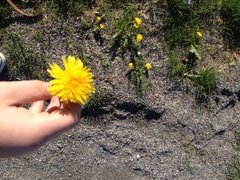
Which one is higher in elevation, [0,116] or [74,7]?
[74,7]

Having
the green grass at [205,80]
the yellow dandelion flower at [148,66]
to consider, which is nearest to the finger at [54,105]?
the yellow dandelion flower at [148,66]

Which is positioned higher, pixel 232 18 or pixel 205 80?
pixel 232 18

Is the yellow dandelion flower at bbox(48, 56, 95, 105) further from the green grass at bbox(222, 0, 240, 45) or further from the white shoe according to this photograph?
the green grass at bbox(222, 0, 240, 45)

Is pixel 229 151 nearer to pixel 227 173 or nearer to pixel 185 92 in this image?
pixel 227 173

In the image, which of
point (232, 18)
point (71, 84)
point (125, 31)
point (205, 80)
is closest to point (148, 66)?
point (125, 31)

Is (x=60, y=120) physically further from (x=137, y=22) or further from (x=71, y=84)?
(x=137, y=22)

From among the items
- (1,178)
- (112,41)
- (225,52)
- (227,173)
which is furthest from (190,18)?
(1,178)

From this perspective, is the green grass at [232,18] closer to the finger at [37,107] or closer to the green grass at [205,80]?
the green grass at [205,80]
